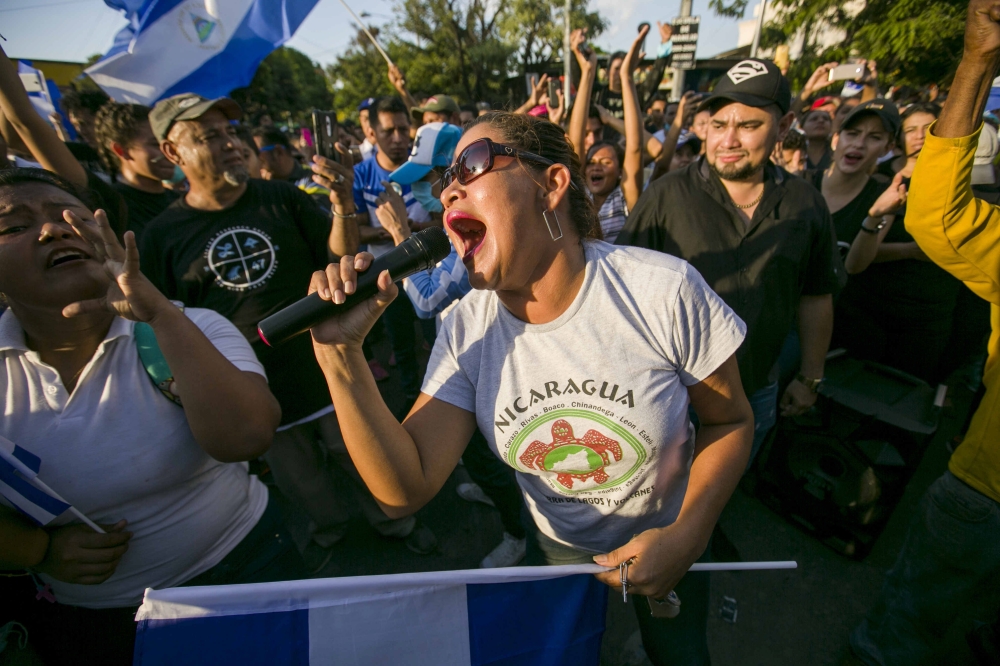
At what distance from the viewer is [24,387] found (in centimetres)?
154

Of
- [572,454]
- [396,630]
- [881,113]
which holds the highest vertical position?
[881,113]

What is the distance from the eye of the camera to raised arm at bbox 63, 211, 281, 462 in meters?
1.44

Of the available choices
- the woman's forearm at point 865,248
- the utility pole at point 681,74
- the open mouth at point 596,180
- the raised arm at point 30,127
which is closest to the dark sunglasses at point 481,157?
the raised arm at point 30,127

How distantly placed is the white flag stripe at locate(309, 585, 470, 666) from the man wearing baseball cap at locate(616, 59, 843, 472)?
1816 mm

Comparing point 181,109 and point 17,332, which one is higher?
point 181,109

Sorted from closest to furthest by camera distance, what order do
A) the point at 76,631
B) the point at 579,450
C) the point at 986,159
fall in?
the point at 579,450 < the point at 76,631 < the point at 986,159

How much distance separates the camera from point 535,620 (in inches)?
54.7

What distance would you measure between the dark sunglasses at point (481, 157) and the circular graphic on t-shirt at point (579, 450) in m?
0.75

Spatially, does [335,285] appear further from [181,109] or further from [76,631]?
[181,109]

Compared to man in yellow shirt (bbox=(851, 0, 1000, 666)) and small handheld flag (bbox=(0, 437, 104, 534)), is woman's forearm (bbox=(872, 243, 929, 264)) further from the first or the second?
small handheld flag (bbox=(0, 437, 104, 534))

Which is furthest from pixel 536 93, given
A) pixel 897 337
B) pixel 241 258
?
pixel 897 337

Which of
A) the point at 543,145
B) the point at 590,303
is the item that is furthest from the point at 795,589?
the point at 543,145

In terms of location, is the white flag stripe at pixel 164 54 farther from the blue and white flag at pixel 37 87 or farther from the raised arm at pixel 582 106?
the raised arm at pixel 582 106

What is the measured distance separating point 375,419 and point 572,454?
24.3 inches
